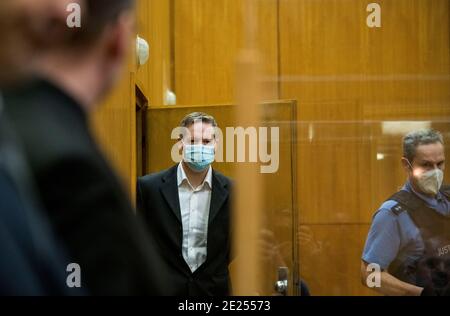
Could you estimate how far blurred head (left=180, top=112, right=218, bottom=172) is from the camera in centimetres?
267

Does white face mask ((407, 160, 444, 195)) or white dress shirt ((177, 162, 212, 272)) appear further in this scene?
white dress shirt ((177, 162, 212, 272))

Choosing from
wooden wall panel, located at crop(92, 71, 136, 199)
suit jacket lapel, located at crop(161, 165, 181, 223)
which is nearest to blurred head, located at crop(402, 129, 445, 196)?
suit jacket lapel, located at crop(161, 165, 181, 223)

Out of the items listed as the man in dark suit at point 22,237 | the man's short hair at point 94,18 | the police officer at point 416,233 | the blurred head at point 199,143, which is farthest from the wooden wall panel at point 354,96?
the man in dark suit at point 22,237

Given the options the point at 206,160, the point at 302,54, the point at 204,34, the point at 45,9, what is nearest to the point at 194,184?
the point at 206,160

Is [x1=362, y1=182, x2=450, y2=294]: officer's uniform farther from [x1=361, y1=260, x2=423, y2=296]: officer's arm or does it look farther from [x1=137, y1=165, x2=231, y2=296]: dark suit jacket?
[x1=137, y1=165, x2=231, y2=296]: dark suit jacket

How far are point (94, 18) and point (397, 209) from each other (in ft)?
5.78

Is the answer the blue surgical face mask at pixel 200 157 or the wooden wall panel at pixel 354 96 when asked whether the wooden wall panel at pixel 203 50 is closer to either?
the wooden wall panel at pixel 354 96

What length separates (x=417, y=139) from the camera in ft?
8.59

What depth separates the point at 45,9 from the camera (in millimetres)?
753

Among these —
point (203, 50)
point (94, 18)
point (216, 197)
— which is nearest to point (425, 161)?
point (216, 197)

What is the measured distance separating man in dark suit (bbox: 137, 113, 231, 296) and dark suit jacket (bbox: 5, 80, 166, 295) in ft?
6.03

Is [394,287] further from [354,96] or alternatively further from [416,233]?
[354,96]

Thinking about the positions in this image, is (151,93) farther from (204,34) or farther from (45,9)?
(45,9)

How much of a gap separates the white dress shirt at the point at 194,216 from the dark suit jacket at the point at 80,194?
192 cm
